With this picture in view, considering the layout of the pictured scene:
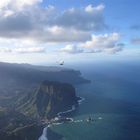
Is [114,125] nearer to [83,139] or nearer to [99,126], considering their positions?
[99,126]

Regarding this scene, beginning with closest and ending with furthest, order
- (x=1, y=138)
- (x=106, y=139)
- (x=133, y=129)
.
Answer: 1. (x=1, y=138)
2. (x=106, y=139)
3. (x=133, y=129)

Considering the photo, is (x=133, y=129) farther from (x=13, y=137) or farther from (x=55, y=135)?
(x=13, y=137)

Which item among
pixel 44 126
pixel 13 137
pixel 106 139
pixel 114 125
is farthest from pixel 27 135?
pixel 114 125

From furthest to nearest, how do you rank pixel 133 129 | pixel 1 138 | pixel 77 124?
pixel 77 124 → pixel 133 129 → pixel 1 138

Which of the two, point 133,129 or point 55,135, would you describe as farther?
point 133,129

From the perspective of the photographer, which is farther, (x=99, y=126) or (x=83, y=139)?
(x=99, y=126)

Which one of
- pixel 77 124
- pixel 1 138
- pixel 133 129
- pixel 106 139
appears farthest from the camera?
pixel 77 124

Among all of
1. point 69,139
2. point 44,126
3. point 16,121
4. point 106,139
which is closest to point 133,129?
point 106,139
